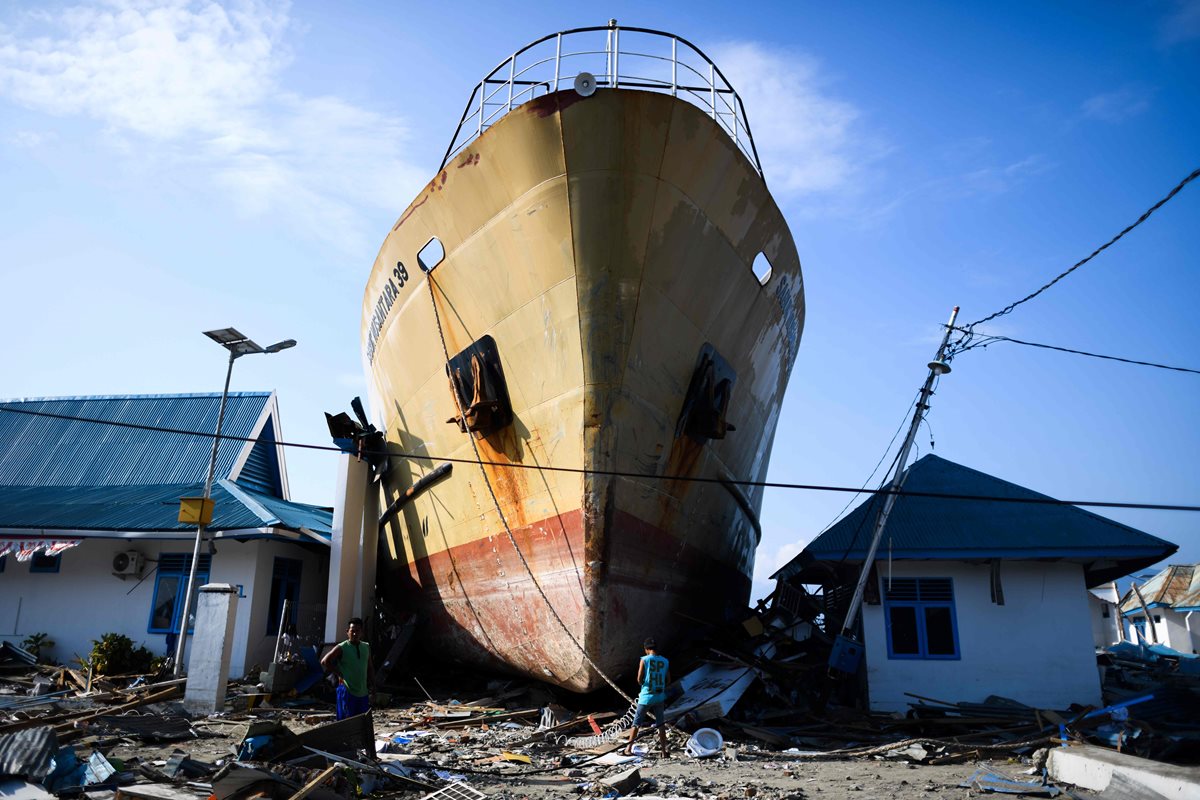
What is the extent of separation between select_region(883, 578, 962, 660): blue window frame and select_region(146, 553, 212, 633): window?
10177mm

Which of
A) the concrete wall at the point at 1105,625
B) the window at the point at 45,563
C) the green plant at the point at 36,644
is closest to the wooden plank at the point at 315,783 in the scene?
the green plant at the point at 36,644

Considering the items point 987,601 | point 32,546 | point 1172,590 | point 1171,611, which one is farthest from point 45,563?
point 1172,590

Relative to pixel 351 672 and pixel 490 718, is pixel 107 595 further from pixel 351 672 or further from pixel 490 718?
pixel 351 672

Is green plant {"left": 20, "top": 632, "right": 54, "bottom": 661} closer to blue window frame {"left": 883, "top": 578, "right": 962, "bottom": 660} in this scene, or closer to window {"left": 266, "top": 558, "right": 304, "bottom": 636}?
window {"left": 266, "top": 558, "right": 304, "bottom": 636}

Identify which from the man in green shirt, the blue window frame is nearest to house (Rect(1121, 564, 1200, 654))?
the blue window frame

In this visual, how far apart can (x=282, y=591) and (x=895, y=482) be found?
9.77m

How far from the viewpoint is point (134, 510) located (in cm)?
1339

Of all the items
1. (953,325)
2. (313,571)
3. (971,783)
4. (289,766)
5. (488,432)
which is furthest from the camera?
(313,571)

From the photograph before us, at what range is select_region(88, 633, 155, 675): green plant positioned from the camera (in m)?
10.9

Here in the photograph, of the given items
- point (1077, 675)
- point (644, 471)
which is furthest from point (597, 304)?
point (1077, 675)

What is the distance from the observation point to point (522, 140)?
7.24 meters

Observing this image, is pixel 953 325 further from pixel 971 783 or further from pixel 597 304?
pixel 971 783

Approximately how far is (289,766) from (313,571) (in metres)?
9.44

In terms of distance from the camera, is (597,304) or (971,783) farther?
(597,304)
